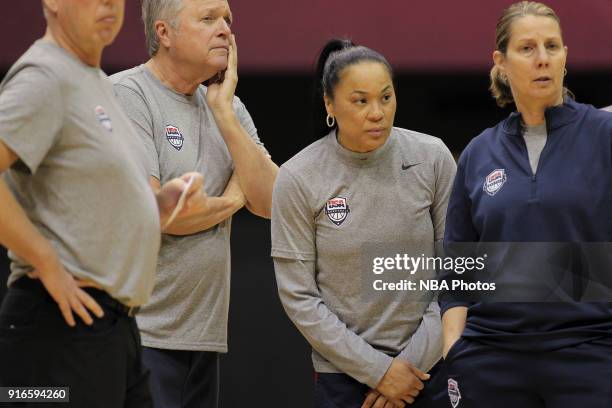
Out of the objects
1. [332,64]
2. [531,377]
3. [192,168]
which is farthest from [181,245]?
[531,377]

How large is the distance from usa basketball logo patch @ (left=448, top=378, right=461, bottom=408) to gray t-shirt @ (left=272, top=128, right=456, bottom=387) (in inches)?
9.2

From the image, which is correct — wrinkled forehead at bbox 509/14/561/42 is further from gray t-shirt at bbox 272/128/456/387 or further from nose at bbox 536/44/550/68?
gray t-shirt at bbox 272/128/456/387

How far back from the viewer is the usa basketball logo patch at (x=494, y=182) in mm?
2632

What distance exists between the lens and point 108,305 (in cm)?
221

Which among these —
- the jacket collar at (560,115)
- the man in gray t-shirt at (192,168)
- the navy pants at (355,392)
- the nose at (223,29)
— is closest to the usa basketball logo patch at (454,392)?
the navy pants at (355,392)

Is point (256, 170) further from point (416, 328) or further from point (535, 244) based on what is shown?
point (535, 244)

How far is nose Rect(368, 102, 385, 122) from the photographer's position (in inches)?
116

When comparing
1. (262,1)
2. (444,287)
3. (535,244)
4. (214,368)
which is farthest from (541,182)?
(262,1)

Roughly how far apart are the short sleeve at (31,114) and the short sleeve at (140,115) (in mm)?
926

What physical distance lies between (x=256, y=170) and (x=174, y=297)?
48 cm

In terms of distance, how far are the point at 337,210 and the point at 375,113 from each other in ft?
1.00

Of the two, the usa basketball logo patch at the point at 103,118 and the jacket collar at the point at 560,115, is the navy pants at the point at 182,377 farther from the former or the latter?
the jacket collar at the point at 560,115

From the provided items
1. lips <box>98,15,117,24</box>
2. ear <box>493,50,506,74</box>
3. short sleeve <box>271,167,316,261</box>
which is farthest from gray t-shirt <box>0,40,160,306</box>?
ear <box>493,50,506,74</box>

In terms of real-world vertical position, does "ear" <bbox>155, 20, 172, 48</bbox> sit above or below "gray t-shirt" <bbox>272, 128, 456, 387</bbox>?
above
